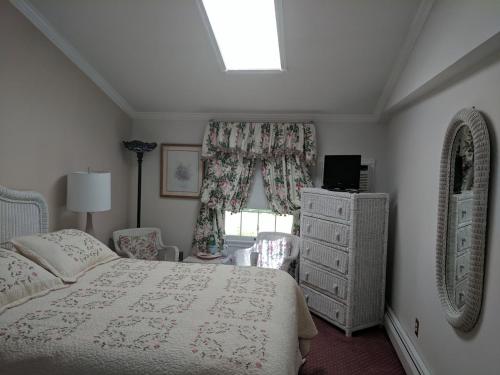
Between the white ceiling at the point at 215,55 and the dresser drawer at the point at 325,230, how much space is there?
122cm

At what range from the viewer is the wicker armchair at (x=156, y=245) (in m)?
3.71

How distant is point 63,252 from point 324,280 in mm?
2196

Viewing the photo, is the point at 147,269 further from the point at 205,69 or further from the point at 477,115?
the point at 477,115

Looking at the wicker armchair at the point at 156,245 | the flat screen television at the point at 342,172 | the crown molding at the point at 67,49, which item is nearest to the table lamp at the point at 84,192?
the wicker armchair at the point at 156,245

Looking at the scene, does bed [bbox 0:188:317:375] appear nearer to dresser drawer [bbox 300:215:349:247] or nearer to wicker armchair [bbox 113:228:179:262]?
dresser drawer [bbox 300:215:349:247]

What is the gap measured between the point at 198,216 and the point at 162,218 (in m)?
0.47

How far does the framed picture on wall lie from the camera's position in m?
4.16

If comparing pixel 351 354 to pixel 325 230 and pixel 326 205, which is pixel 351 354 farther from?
pixel 326 205

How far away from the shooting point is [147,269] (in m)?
2.59

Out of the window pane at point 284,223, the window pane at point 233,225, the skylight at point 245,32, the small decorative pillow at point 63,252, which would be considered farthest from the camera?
the window pane at point 233,225

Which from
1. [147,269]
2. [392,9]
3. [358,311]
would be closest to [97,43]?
[147,269]


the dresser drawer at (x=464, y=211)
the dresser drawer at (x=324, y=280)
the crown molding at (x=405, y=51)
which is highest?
the crown molding at (x=405, y=51)

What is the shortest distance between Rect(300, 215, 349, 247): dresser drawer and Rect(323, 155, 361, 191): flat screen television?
0.35 metres

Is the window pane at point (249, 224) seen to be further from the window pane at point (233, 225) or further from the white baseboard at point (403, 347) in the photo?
the white baseboard at point (403, 347)
